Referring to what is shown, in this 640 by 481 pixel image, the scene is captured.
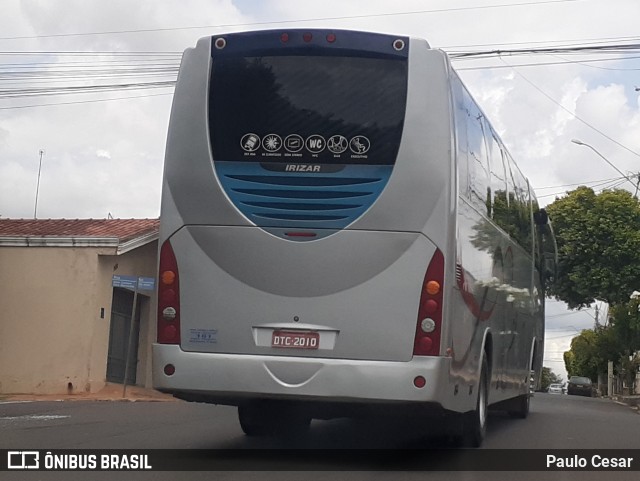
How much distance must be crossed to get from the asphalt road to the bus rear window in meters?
2.80

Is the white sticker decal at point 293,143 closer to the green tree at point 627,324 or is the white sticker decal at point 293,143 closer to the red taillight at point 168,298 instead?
the red taillight at point 168,298

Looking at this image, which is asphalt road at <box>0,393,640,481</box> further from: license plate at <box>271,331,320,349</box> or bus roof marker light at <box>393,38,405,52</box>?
bus roof marker light at <box>393,38,405,52</box>

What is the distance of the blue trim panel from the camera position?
9039 mm

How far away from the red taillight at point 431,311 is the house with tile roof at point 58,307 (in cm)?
1442

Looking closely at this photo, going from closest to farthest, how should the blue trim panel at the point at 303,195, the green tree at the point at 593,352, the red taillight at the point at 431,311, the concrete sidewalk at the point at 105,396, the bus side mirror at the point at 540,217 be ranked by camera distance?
the red taillight at the point at 431,311, the blue trim panel at the point at 303,195, the bus side mirror at the point at 540,217, the concrete sidewalk at the point at 105,396, the green tree at the point at 593,352

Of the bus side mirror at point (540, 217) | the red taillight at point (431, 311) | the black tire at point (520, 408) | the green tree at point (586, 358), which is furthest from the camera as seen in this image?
the green tree at point (586, 358)

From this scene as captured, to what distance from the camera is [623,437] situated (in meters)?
14.2

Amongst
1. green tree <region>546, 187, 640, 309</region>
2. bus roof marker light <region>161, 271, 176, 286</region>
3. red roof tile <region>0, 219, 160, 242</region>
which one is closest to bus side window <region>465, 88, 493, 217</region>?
bus roof marker light <region>161, 271, 176, 286</region>

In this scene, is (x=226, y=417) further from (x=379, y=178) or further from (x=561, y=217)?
(x=561, y=217)

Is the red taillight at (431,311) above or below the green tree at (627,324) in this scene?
below

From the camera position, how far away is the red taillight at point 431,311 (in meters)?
8.86

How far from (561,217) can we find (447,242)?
126 ft

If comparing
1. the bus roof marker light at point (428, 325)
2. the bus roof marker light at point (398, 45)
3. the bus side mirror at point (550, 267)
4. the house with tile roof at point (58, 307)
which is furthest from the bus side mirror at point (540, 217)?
the bus roof marker light at point (428, 325)

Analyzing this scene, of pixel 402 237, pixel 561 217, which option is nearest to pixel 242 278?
pixel 402 237
